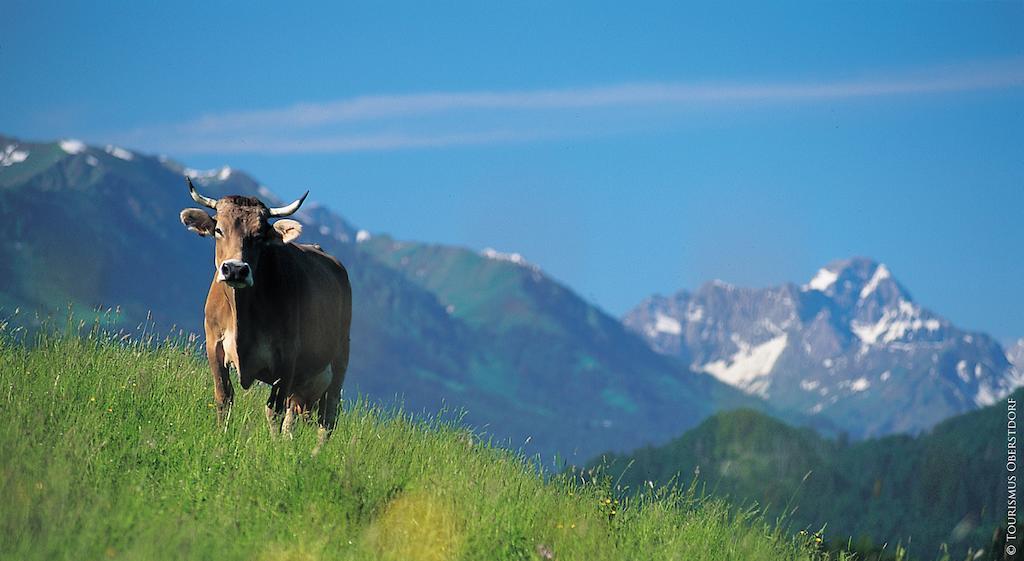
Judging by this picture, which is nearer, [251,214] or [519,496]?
[519,496]

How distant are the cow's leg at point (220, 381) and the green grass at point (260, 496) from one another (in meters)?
0.17

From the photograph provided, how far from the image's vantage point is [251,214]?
525 inches

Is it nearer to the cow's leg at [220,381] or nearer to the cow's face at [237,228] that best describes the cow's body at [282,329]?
the cow's leg at [220,381]

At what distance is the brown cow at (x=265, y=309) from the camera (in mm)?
13203

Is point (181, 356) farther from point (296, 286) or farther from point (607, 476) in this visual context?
point (607, 476)

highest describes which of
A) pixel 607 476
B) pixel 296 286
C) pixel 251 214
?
pixel 251 214

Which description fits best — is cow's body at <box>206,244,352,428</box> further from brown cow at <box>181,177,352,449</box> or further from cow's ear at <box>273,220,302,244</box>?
cow's ear at <box>273,220,302,244</box>

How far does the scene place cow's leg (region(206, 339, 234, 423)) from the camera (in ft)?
43.0

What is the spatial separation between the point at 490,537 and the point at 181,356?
7367mm

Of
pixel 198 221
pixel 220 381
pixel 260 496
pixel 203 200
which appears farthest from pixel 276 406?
pixel 260 496

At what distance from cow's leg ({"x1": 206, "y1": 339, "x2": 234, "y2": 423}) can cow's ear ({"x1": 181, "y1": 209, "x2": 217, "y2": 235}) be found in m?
1.31

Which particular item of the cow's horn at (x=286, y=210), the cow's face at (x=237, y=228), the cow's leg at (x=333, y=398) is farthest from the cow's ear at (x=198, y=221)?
the cow's leg at (x=333, y=398)

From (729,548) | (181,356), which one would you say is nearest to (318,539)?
(729,548)

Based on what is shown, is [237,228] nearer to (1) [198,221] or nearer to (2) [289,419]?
(1) [198,221]
